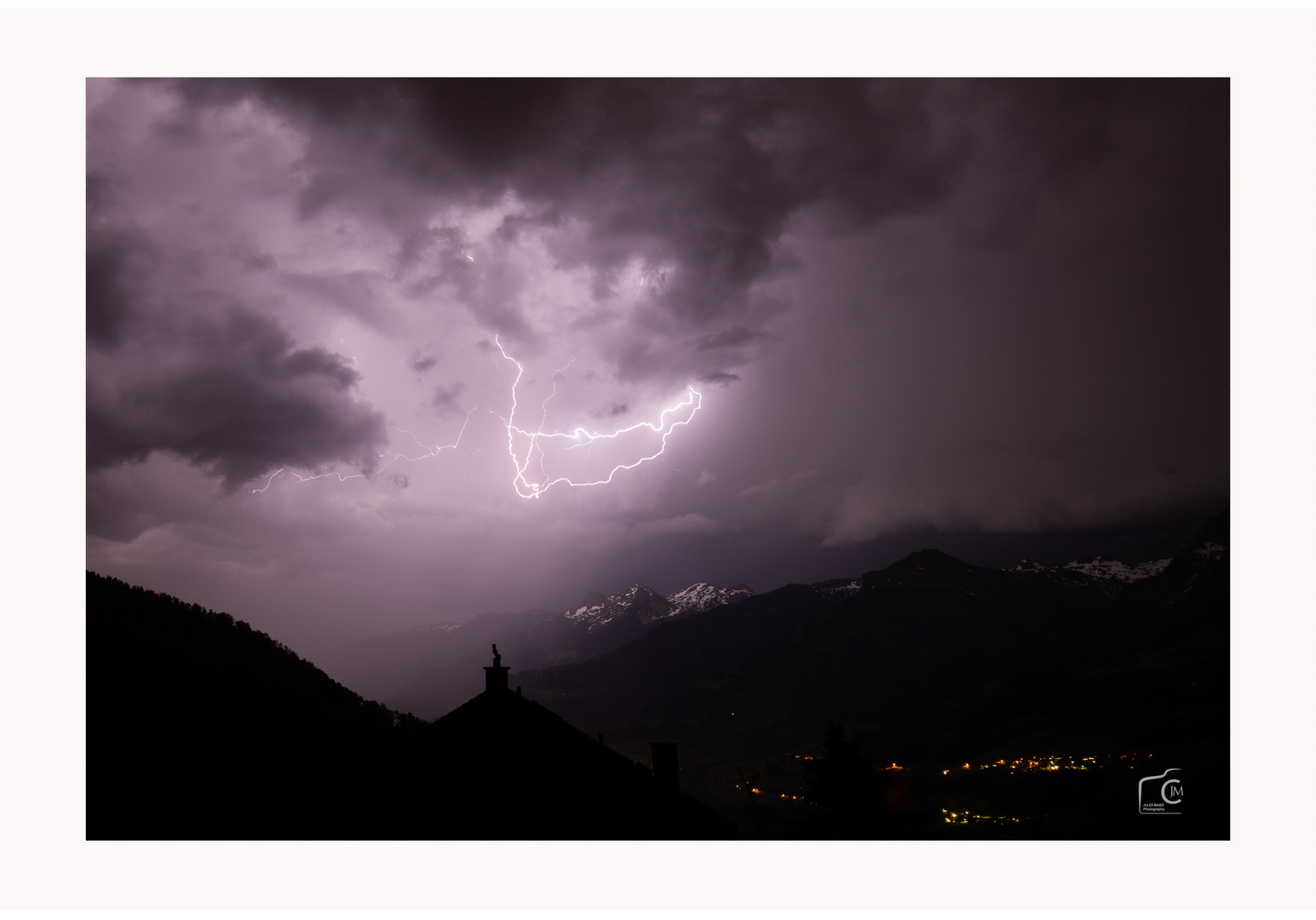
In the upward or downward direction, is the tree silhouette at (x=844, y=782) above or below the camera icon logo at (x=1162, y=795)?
below

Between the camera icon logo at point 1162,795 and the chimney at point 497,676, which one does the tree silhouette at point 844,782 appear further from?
the chimney at point 497,676

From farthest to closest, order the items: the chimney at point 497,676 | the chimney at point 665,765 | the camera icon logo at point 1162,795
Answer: the chimney at point 497,676 < the chimney at point 665,765 < the camera icon logo at point 1162,795

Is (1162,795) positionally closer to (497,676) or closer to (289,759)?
(497,676)

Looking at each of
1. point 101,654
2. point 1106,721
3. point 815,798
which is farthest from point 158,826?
point 1106,721

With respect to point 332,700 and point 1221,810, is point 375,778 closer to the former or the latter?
point 332,700

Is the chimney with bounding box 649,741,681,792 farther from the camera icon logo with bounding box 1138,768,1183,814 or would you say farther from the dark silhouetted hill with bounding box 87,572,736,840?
the camera icon logo with bounding box 1138,768,1183,814

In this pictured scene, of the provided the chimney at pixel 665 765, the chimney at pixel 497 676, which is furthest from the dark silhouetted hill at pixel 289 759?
the chimney at pixel 497 676

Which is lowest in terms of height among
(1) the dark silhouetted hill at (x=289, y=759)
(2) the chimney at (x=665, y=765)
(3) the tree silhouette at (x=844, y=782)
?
(3) the tree silhouette at (x=844, y=782)

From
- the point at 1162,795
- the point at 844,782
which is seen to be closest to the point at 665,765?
the point at 1162,795
